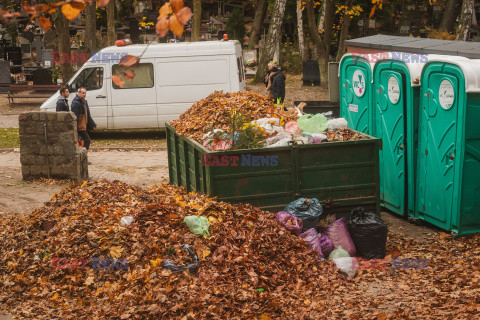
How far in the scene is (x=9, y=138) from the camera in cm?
1745

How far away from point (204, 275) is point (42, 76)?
22.0 metres

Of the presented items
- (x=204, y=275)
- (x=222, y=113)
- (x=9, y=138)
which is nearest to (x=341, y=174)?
(x=222, y=113)

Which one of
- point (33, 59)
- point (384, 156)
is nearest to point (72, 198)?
point (384, 156)

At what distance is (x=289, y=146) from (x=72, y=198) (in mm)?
2933

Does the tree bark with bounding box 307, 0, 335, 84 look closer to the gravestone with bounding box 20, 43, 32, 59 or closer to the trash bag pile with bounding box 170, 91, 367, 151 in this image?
the gravestone with bounding box 20, 43, 32, 59

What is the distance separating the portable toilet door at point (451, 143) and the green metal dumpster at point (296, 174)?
0.92 metres

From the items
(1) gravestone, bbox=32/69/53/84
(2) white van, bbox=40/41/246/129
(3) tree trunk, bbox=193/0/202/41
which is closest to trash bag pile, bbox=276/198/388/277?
(2) white van, bbox=40/41/246/129

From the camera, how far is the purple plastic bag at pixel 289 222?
7172mm

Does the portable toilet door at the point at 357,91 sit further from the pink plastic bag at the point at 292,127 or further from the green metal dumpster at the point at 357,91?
the pink plastic bag at the point at 292,127

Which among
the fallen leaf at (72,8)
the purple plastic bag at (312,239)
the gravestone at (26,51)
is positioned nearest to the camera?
the fallen leaf at (72,8)

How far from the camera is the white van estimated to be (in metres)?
16.7

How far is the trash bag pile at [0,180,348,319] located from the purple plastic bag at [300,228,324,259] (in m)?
0.14

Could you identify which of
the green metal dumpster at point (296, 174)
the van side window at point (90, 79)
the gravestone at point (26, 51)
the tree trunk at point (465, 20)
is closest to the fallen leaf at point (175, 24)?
the green metal dumpster at point (296, 174)

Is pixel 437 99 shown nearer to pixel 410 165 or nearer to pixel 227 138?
pixel 410 165
